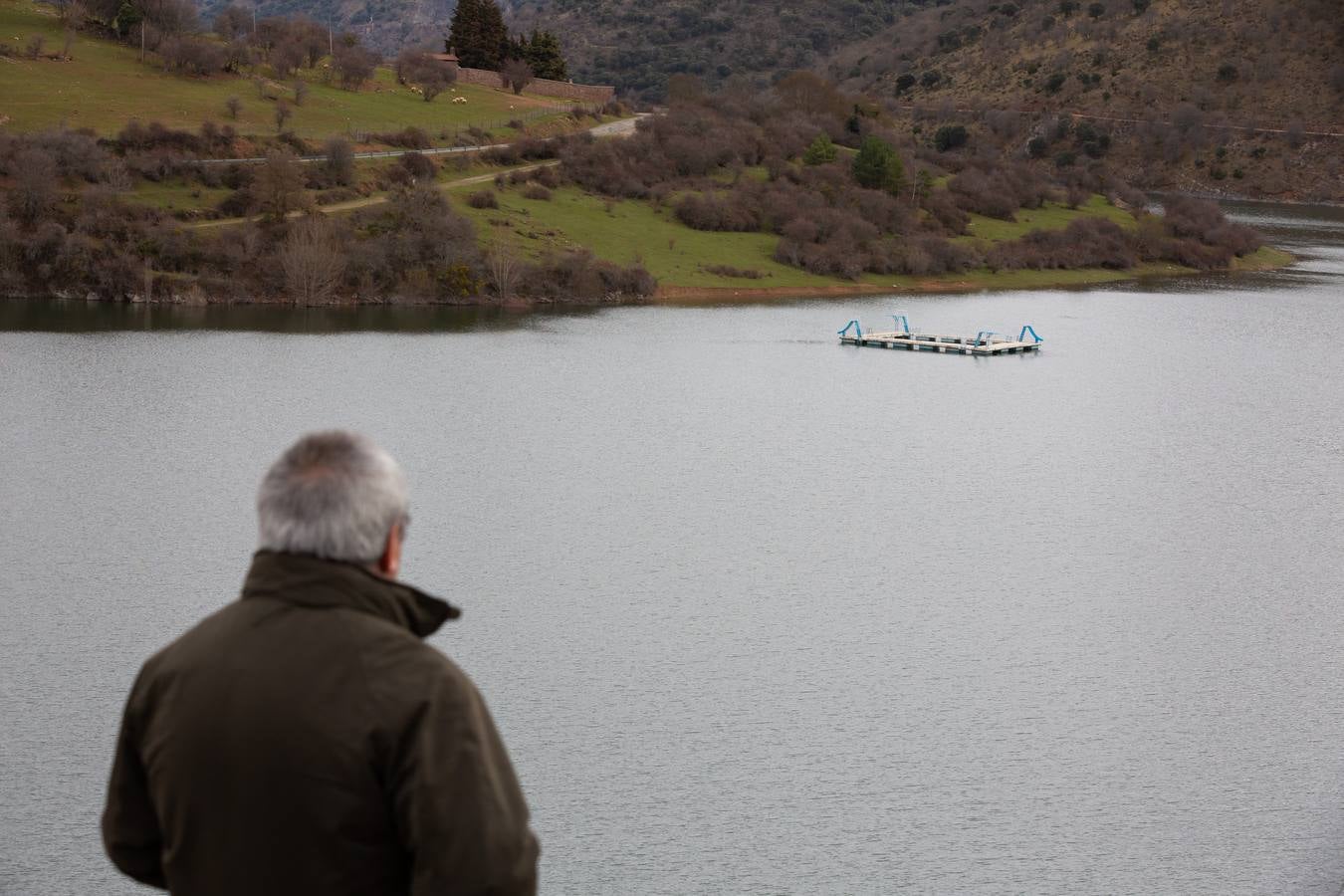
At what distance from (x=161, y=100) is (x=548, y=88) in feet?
108

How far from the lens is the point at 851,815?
1623 centimetres

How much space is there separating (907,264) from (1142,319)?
1392 cm

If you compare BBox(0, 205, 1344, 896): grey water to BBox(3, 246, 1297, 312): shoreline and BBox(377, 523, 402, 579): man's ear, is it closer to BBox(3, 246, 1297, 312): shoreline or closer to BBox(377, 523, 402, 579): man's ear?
BBox(3, 246, 1297, 312): shoreline

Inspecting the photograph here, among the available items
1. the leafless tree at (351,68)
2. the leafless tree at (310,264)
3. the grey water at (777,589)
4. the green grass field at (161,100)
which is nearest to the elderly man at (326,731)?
the grey water at (777,589)

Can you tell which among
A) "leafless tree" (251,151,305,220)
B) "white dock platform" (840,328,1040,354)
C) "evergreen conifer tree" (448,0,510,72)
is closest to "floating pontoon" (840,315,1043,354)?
"white dock platform" (840,328,1040,354)

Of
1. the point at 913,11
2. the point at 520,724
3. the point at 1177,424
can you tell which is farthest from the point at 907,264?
the point at 913,11

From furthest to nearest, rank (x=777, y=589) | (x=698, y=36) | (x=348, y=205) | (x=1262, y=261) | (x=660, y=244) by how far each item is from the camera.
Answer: (x=698, y=36)
(x=1262, y=261)
(x=660, y=244)
(x=348, y=205)
(x=777, y=589)

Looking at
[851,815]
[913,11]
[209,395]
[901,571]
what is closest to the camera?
[851,815]

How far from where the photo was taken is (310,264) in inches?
2245

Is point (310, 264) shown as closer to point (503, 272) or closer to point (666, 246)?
point (503, 272)

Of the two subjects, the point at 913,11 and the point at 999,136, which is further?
the point at 913,11

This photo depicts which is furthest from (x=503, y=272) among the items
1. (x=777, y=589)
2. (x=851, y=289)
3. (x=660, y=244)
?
(x=777, y=589)

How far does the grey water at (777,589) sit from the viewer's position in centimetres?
1597

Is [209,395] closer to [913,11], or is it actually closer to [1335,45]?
[1335,45]
